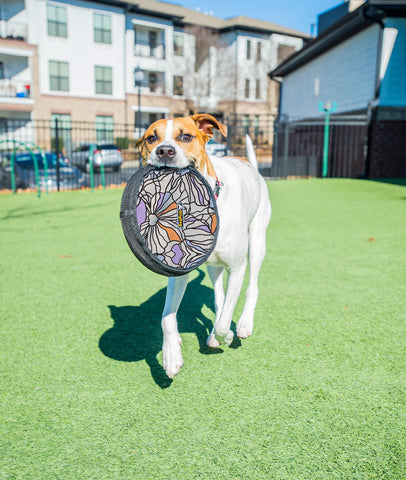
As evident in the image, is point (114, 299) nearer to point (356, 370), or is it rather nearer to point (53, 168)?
point (356, 370)

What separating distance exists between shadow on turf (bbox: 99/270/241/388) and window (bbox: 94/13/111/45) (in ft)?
121

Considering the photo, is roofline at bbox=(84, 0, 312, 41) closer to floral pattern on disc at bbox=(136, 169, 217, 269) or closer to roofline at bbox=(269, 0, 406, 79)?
roofline at bbox=(269, 0, 406, 79)

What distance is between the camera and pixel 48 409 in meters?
2.49

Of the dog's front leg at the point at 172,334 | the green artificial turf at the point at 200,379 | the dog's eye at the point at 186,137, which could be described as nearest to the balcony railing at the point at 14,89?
the green artificial turf at the point at 200,379

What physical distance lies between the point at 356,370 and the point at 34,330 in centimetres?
243

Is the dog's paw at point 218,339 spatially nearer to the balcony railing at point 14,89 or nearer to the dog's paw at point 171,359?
the dog's paw at point 171,359

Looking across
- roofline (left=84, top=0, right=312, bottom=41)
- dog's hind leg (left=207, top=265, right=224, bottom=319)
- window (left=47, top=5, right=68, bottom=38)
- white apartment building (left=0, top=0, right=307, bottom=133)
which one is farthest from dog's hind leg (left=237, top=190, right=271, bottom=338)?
roofline (left=84, top=0, right=312, bottom=41)

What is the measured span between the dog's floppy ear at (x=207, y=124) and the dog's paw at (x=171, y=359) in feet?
4.53

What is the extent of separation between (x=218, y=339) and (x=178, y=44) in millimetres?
44118

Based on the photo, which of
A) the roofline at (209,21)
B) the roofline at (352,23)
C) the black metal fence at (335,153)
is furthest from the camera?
the roofline at (209,21)

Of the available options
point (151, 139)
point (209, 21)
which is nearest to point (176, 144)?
point (151, 139)

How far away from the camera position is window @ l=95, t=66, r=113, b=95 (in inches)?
1448

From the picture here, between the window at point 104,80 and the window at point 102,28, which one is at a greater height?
the window at point 102,28

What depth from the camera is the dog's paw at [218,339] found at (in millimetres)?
3059
